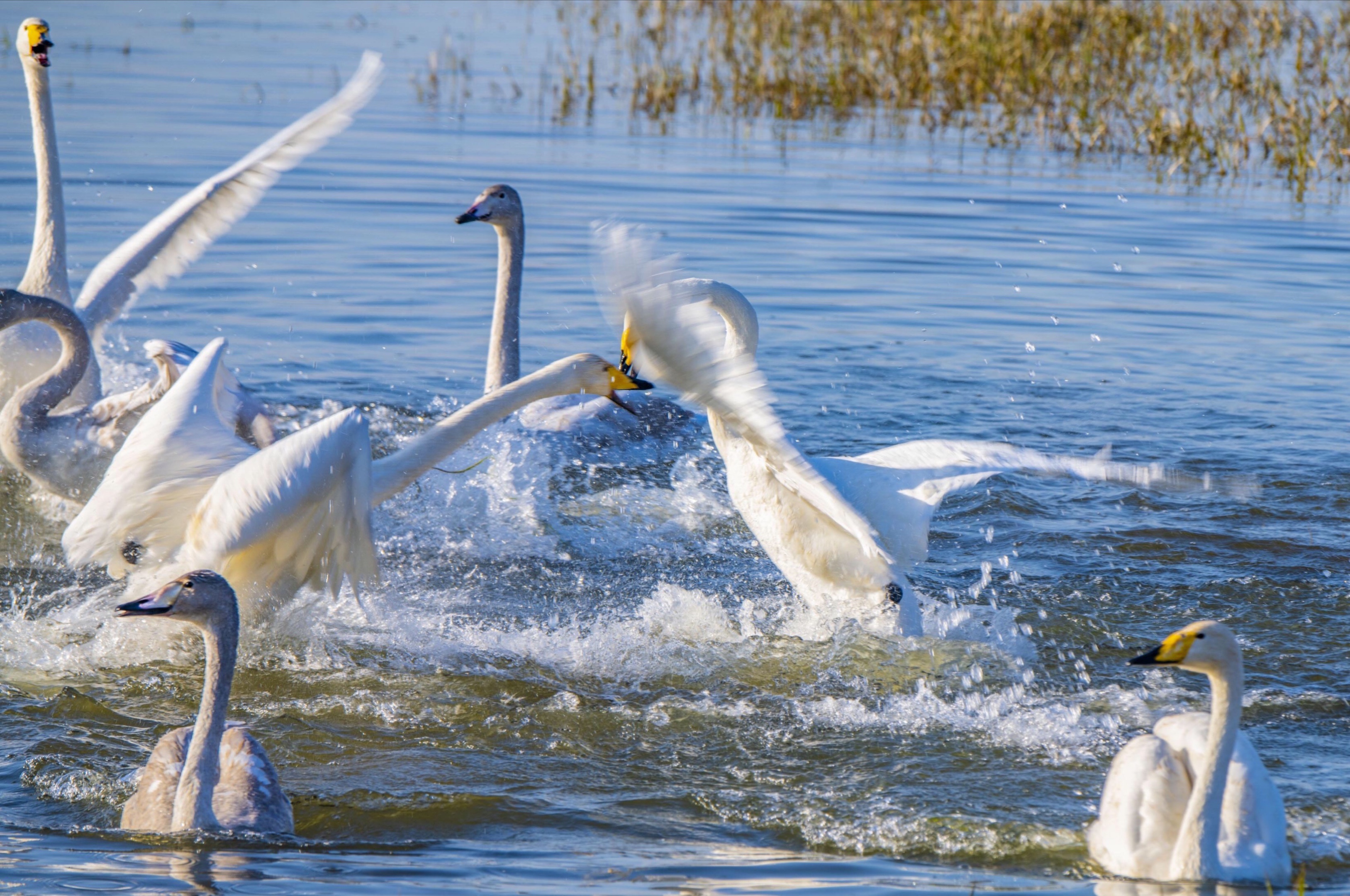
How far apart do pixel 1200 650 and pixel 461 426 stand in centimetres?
242

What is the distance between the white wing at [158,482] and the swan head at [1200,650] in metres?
2.97

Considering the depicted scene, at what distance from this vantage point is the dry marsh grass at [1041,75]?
14.6 m

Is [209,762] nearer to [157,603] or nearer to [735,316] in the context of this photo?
[157,603]

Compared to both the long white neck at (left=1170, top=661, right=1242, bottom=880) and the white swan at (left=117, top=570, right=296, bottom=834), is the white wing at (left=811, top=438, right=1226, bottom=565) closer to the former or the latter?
the long white neck at (left=1170, top=661, right=1242, bottom=880)

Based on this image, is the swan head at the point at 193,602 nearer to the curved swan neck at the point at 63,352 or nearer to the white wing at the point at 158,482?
the white wing at the point at 158,482

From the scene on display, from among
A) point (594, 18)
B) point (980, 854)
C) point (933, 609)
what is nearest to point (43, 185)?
point (933, 609)

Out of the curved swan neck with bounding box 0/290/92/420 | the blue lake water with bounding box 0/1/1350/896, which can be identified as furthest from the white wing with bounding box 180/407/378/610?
the curved swan neck with bounding box 0/290/92/420

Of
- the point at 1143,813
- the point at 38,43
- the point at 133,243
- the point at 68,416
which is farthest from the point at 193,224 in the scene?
the point at 1143,813

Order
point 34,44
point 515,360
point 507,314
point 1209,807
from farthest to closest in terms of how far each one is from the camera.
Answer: point 507,314, point 515,360, point 34,44, point 1209,807

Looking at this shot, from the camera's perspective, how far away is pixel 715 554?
663 centimetres

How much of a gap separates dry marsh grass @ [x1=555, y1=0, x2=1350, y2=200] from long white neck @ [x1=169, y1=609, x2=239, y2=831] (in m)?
11.7

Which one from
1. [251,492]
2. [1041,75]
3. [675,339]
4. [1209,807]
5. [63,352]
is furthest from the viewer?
[1041,75]

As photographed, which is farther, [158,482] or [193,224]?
[193,224]

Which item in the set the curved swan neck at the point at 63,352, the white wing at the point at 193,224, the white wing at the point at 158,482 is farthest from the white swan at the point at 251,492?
the white wing at the point at 193,224
